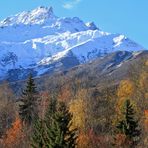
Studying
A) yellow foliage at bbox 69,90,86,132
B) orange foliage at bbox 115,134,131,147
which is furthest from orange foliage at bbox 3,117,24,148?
orange foliage at bbox 115,134,131,147

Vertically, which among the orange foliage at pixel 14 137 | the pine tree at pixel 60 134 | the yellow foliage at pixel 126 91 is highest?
the yellow foliage at pixel 126 91

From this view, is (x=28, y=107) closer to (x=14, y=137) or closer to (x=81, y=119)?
(x=81, y=119)

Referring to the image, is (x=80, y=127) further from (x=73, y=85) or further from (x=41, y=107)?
(x=73, y=85)

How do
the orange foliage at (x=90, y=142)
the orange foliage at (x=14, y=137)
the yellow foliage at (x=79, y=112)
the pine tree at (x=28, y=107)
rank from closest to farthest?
the orange foliage at (x=90, y=142), the orange foliage at (x=14, y=137), the yellow foliage at (x=79, y=112), the pine tree at (x=28, y=107)

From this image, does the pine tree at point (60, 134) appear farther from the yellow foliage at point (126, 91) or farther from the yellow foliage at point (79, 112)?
the yellow foliage at point (126, 91)

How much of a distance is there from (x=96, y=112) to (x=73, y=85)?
1825 inches

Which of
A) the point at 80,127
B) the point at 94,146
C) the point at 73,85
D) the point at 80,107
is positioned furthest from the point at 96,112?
the point at 73,85

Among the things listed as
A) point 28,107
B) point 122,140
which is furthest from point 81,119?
point 122,140

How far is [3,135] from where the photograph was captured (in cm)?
10938

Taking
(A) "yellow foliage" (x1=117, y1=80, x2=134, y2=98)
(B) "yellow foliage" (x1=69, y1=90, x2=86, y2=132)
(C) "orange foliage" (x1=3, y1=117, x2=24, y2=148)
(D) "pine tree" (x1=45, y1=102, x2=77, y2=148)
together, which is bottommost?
(D) "pine tree" (x1=45, y1=102, x2=77, y2=148)

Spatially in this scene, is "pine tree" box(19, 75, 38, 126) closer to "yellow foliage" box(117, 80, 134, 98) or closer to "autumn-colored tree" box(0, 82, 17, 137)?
"autumn-colored tree" box(0, 82, 17, 137)

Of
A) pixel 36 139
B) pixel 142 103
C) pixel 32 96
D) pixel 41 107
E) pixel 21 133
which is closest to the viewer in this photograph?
pixel 36 139

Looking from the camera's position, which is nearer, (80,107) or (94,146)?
(94,146)

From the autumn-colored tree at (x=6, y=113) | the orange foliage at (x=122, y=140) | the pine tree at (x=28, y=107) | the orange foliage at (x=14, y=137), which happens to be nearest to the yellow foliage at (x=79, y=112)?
the pine tree at (x=28, y=107)
